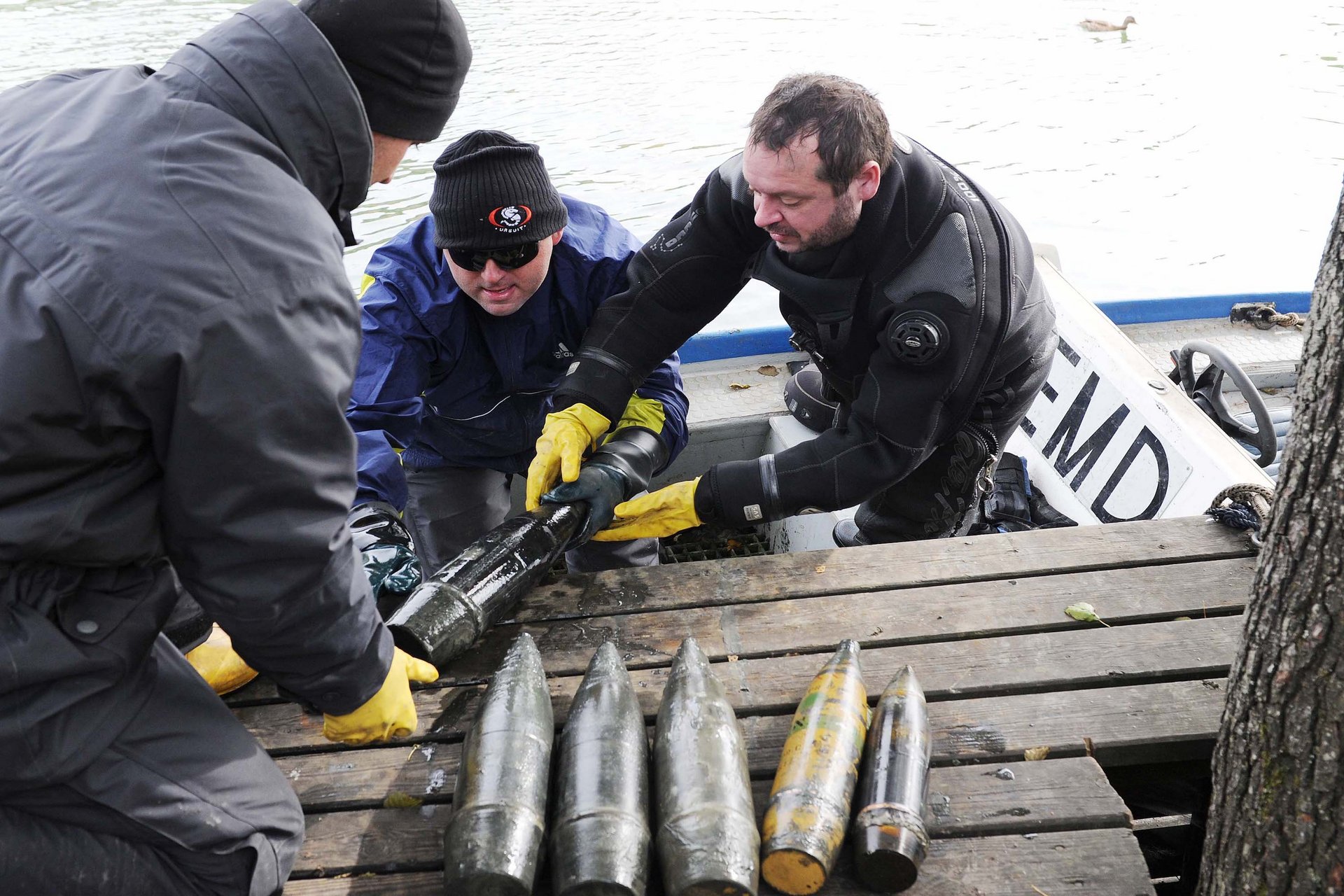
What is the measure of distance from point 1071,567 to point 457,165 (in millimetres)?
2218

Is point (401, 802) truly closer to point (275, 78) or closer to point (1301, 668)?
point (275, 78)

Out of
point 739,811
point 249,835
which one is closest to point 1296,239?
point 739,811

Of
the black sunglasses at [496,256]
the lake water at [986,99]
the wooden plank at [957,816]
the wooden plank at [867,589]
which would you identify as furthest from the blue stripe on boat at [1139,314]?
the wooden plank at [957,816]

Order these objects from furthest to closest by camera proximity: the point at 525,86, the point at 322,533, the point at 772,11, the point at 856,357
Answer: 1. the point at 772,11
2. the point at 525,86
3. the point at 856,357
4. the point at 322,533

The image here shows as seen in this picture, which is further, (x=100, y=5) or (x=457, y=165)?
(x=100, y=5)

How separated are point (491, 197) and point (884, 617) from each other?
173 cm

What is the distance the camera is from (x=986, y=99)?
45.7 feet

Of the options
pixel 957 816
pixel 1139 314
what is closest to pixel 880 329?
pixel 957 816

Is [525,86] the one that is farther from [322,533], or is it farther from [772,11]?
[322,533]

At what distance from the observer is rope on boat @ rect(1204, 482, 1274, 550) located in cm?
295

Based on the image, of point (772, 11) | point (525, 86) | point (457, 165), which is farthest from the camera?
point (772, 11)

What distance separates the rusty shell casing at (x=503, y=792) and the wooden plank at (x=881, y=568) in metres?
0.50

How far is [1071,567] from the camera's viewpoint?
2.90 metres

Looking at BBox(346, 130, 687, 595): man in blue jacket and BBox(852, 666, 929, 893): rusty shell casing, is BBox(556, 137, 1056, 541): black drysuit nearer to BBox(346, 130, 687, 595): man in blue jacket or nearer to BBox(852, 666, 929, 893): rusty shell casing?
BBox(346, 130, 687, 595): man in blue jacket
